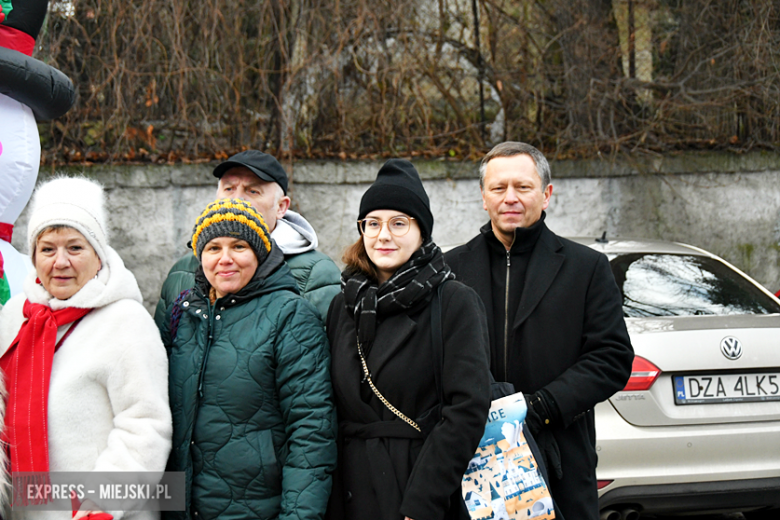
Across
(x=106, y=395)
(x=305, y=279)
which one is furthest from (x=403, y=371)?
(x=106, y=395)

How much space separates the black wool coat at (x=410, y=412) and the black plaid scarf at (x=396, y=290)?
39 mm

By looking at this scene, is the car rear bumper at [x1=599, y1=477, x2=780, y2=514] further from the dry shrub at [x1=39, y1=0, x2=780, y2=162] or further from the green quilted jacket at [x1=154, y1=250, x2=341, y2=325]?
the dry shrub at [x1=39, y1=0, x2=780, y2=162]

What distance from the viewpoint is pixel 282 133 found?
656 centimetres

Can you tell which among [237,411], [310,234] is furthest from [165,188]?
[237,411]

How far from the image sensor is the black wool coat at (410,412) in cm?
201

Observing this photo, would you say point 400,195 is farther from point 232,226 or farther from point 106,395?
point 106,395

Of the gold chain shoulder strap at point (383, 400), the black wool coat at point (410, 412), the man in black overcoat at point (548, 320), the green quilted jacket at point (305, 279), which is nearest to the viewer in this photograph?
the black wool coat at point (410, 412)

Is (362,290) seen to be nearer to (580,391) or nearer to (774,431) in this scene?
(580,391)

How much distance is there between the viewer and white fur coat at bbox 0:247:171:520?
6.97 ft

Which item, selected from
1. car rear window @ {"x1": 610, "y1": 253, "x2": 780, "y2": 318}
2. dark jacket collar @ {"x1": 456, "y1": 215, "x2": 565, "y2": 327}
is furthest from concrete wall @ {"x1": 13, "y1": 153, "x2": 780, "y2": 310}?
dark jacket collar @ {"x1": 456, "y1": 215, "x2": 565, "y2": 327}

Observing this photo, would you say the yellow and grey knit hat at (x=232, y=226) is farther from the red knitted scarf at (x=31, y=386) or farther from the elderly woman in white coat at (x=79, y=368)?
the red knitted scarf at (x=31, y=386)

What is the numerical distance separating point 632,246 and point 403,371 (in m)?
2.57

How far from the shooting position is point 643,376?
326cm

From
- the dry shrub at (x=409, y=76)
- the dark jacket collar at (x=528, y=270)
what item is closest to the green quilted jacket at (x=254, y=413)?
the dark jacket collar at (x=528, y=270)
